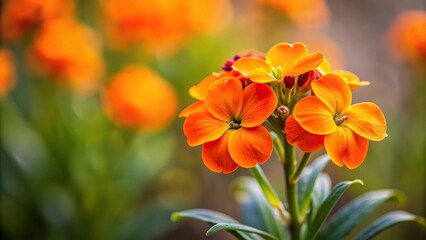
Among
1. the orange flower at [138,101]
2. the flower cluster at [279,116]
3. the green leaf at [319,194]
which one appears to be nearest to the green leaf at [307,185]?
the green leaf at [319,194]

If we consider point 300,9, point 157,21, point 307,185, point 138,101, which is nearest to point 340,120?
point 307,185

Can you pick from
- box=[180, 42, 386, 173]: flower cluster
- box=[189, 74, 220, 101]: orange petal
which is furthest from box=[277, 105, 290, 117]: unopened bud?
box=[189, 74, 220, 101]: orange petal

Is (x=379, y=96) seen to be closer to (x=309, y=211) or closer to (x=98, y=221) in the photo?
(x=98, y=221)

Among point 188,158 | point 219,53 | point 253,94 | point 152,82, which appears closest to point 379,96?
point 219,53

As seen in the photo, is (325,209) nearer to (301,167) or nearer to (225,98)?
(301,167)

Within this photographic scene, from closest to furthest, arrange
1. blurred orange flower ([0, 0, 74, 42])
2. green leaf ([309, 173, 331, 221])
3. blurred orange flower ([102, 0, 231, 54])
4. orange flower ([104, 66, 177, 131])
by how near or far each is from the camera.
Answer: green leaf ([309, 173, 331, 221]) → orange flower ([104, 66, 177, 131]) → blurred orange flower ([0, 0, 74, 42]) → blurred orange flower ([102, 0, 231, 54])

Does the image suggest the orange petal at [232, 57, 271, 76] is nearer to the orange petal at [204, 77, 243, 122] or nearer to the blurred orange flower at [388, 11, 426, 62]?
the orange petal at [204, 77, 243, 122]
